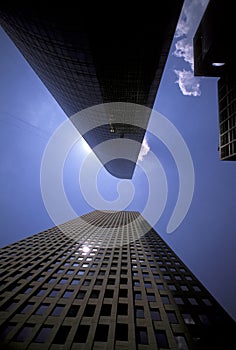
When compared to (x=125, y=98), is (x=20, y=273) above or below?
below

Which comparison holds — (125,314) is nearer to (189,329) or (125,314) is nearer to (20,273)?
(189,329)

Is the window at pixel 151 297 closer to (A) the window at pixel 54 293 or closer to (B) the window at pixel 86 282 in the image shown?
(B) the window at pixel 86 282

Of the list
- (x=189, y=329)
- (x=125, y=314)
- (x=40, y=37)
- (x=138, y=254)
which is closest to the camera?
(x=189, y=329)

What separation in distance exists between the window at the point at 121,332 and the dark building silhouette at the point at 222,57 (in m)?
28.7

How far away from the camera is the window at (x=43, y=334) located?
71.5ft

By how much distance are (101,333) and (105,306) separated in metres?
4.78

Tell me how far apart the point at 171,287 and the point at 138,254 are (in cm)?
1835

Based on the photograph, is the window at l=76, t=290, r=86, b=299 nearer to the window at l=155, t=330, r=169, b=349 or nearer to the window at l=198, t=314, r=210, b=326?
the window at l=155, t=330, r=169, b=349

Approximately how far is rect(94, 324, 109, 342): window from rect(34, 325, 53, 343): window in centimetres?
561

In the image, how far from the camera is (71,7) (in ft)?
94.6

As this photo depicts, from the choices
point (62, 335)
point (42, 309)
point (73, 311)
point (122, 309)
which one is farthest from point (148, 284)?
point (42, 309)

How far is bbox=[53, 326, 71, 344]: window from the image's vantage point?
2188 centimetres

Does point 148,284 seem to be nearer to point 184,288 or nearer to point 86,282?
point 184,288

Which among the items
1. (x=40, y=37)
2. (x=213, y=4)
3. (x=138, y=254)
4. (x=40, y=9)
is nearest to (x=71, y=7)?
(x=40, y=9)
